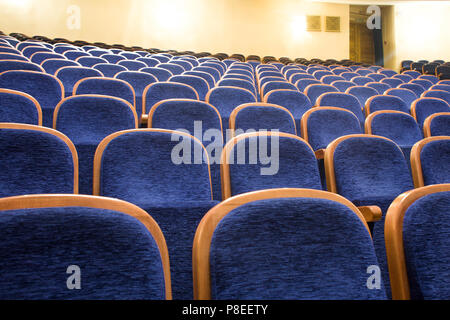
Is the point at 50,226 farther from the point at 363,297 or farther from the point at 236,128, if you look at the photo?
the point at 236,128

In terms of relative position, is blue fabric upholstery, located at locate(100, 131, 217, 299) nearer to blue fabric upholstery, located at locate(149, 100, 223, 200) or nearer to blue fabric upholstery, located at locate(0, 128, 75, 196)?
blue fabric upholstery, located at locate(0, 128, 75, 196)

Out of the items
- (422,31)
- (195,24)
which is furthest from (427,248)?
(422,31)

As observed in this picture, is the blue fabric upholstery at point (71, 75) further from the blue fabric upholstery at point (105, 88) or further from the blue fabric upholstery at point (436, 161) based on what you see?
the blue fabric upholstery at point (436, 161)

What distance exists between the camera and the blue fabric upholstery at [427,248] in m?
0.29

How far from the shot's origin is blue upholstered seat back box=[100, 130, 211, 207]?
1.49ft

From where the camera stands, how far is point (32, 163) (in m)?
0.42

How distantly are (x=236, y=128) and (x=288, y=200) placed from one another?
531 mm

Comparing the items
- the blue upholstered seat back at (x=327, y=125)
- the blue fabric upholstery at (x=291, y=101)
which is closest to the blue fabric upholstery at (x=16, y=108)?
the blue upholstered seat back at (x=327, y=125)

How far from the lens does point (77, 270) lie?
21 cm

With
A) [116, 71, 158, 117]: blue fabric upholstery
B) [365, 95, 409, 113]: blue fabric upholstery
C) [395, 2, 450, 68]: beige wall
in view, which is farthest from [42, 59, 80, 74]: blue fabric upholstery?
[395, 2, 450, 68]: beige wall

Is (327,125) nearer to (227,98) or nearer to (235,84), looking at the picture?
(227,98)

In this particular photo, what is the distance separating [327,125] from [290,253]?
64cm

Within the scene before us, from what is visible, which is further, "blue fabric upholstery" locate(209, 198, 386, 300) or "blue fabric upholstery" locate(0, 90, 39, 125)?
"blue fabric upholstery" locate(0, 90, 39, 125)

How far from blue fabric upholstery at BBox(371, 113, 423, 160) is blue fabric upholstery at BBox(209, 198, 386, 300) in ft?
2.14
